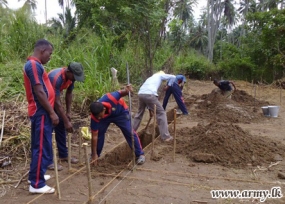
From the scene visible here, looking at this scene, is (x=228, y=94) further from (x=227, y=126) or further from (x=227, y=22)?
(x=227, y=22)

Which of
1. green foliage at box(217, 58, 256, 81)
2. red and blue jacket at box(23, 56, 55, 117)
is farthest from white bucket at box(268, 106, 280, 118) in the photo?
green foliage at box(217, 58, 256, 81)

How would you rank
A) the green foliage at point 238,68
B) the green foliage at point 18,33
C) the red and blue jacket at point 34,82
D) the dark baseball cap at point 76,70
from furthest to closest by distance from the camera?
the green foliage at point 238,68 → the green foliage at point 18,33 → the dark baseball cap at point 76,70 → the red and blue jacket at point 34,82

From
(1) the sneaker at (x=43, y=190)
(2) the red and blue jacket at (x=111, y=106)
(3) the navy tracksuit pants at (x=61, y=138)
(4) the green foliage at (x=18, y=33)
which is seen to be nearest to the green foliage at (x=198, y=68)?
(4) the green foliage at (x=18, y=33)

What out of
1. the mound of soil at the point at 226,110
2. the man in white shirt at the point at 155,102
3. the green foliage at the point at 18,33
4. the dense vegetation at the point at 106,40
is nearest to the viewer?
the man in white shirt at the point at 155,102

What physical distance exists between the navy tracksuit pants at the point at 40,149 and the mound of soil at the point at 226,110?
5.30 metres

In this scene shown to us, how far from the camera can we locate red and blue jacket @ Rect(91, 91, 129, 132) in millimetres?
4328

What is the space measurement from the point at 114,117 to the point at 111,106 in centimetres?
23

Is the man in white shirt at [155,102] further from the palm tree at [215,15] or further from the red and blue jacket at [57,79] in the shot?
the palm tree at [215,15]

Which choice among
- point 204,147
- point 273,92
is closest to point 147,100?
point 204,147

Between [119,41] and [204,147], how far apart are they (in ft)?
19.6

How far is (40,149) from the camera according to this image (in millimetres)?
3447

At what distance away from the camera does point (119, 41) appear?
10242 mm

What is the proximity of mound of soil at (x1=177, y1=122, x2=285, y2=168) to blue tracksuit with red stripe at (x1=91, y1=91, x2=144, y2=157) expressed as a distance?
3.45ft

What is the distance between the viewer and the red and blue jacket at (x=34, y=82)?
3.30 metres
